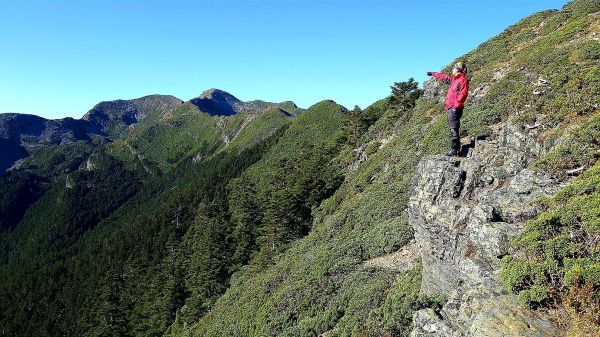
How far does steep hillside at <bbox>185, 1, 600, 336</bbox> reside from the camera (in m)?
15.6

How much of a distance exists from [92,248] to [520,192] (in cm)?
14974

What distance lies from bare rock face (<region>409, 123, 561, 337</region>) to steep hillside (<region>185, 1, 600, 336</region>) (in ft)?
0.37

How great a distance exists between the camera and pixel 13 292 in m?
125

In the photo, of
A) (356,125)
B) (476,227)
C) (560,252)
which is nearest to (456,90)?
(476,227)

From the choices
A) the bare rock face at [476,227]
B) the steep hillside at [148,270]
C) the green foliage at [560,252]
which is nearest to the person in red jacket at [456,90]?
the bare rock face at [476,227]

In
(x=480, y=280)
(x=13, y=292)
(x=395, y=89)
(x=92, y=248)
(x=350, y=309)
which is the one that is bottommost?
(x=13, y=292)

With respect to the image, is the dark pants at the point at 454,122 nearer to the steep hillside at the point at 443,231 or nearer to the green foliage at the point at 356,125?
the steep hillside at the point at 443,231

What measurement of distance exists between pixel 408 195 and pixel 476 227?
16266mm

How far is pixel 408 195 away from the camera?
96.1 ft

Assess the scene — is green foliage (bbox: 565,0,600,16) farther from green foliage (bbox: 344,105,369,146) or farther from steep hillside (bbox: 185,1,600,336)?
green foliage (bbox: 344,105,369,146)

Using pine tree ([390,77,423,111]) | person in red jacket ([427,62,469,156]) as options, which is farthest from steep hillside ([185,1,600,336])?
pine tree ([390,77,423,111])

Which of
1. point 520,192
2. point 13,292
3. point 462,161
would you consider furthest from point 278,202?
point 13,292

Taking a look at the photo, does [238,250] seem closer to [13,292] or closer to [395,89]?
[395,89]

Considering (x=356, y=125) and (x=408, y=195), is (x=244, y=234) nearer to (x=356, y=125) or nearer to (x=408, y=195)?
(x=356, y=125)
